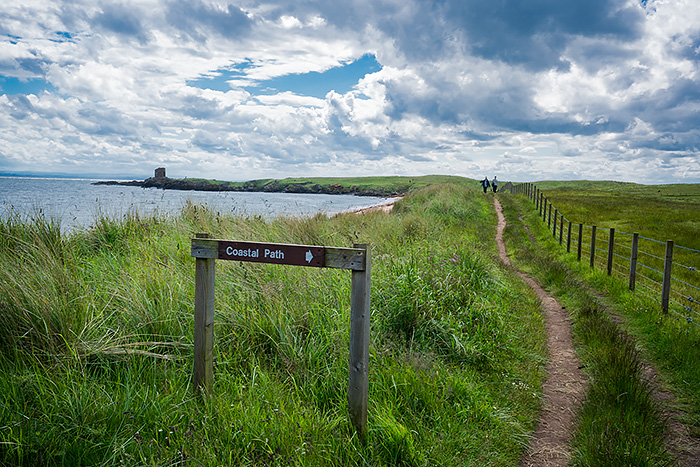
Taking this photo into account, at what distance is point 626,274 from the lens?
423 inches

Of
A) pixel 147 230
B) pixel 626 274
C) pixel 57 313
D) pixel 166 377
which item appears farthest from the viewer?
pixel 626 274

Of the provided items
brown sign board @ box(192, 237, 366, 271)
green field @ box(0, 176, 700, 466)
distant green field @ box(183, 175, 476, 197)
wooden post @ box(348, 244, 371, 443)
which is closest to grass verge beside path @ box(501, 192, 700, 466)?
green field @ box(0, 176, 700, 466)

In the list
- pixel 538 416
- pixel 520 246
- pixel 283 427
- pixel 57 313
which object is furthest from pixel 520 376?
pixel 520 246

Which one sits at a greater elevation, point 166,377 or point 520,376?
point 166,377

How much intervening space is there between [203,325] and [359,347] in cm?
132

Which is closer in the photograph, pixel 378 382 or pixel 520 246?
pixel 378 382

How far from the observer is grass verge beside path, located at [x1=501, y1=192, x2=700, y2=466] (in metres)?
3.65

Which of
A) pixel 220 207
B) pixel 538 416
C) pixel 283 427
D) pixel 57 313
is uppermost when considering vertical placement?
pixel 220 207

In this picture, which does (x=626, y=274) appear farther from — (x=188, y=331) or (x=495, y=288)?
(x=188, y=331)

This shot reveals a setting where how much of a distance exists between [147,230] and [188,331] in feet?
18.9

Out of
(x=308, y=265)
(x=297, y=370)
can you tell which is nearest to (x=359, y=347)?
(x=308, y=265)

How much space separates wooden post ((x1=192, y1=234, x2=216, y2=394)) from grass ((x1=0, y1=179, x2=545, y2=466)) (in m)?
0.15

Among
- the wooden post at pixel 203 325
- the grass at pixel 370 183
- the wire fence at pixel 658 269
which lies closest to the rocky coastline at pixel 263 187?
the grass at pixel 370 183

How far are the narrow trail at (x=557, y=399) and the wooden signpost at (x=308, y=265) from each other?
5.24 feet
